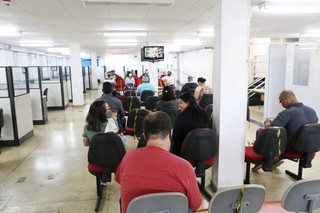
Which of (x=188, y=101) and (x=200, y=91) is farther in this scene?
(x=200, y=91)

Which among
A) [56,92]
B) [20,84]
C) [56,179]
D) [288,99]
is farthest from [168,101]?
[56,92]

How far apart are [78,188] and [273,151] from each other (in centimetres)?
247

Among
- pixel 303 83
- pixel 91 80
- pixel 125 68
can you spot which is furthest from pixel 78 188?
pixel 125 68

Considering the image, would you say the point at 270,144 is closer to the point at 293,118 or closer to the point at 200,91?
the point at 293,118

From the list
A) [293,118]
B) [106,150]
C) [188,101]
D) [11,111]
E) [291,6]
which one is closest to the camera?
[106,150]

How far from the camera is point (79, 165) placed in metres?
4.21

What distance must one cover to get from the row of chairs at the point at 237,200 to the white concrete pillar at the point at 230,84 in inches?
49.2

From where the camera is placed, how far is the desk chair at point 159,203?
1.49 meters

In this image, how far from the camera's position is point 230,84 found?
2930 millimetres

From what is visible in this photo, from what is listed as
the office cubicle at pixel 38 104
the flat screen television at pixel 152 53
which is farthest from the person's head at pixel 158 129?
the flat screen television at pixel 152 53

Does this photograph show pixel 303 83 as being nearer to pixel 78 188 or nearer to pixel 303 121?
pixel 303 121

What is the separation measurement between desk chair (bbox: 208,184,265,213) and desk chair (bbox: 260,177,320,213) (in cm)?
21

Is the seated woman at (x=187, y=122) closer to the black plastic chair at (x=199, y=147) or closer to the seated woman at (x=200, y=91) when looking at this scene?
the black plastic chair at (x=199, y=147)

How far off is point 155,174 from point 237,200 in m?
0.57
